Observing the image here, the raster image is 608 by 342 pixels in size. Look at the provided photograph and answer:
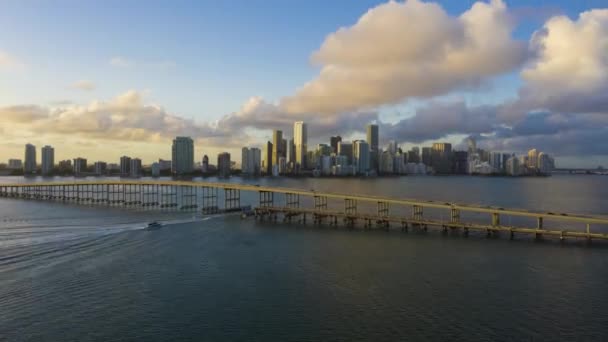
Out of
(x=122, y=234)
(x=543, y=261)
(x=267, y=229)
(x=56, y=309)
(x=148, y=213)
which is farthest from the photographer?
(x=148, y=213)

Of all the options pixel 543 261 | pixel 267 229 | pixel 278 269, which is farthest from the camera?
pixel 267 229

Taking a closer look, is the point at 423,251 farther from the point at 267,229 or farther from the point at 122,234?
the point at 122,234

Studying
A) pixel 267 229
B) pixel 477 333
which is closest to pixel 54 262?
pixel 267 229

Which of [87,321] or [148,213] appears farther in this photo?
[148,213]

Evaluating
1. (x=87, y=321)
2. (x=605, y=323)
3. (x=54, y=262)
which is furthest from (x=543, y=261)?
(x=54, y=262)

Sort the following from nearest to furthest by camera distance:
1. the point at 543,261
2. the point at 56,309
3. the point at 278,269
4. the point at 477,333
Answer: the point at 477,333
the point at 56,309
the point at 278,269
the point at 543,261

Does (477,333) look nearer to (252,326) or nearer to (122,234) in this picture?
(252,326)
